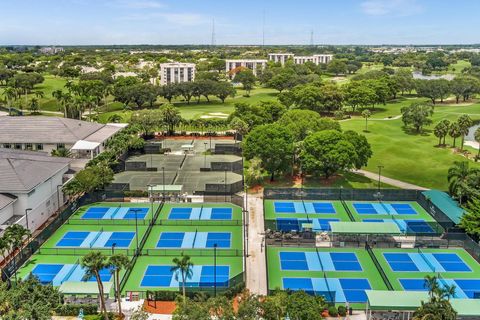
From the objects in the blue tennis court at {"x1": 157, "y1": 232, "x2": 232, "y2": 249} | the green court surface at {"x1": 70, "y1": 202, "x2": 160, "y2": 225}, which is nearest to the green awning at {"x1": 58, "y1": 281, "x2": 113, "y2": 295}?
the blue tennis court at {"x1": 157, "y1": 232, "x2": 232, "y2": 249}

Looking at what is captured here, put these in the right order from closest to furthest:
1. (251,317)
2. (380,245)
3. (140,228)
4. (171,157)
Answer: (251,317) < (380,245) < (140,228) < (171,157)

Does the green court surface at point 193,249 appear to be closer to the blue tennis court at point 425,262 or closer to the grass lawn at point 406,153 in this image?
the blue tennis court at point 425,262

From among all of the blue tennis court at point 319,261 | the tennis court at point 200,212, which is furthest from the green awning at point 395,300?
the tennis court at point 200,212

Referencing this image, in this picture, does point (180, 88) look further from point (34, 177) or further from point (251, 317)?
point (251, 317)

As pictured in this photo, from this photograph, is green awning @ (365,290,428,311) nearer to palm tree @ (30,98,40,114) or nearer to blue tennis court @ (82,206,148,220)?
blue tennis court @ (82,206,148,220)

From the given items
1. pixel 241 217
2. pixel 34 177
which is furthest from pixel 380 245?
pixel 34 177

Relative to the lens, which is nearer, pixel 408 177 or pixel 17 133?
pixel 408 177
